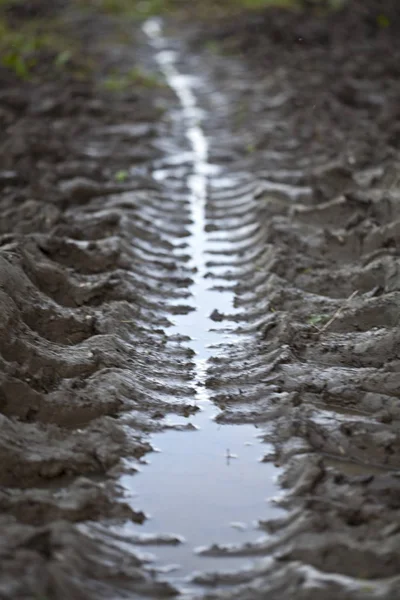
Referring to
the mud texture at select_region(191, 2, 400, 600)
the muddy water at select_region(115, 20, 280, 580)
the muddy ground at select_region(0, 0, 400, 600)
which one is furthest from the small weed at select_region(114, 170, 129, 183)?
the muddy water at select_region(115, 20, 280, 580)

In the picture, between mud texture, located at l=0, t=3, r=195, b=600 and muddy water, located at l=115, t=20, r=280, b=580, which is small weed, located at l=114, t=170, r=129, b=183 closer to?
mud texture, located at l=0, t=3, r=195, b=600

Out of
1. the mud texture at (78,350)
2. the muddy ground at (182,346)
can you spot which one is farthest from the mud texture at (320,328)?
the mud texture at (78,350)

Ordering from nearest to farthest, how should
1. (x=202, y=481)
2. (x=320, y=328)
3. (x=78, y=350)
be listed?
(x=202, y=481) < (x=78, y=350) < (x=320, y=328)

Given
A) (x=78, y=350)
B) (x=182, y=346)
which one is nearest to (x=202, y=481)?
(x=78, y=350)

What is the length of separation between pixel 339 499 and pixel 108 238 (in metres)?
4.26

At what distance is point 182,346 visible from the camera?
260 inches

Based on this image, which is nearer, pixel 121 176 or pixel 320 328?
pixel 320 328

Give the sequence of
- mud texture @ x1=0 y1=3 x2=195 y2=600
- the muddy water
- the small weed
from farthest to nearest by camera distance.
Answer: the small weed < the muddy water < mud texture @ x1=0 y1=3 x2=195 y2=600

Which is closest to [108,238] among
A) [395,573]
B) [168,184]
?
[168,184]

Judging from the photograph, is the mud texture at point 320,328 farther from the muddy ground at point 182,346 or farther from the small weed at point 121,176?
the small weed at point 121,176

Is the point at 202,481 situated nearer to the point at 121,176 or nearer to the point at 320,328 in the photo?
the point at 320,328

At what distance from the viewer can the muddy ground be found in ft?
13.8

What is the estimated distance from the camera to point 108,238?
8.42 m

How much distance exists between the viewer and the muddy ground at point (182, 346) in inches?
165
